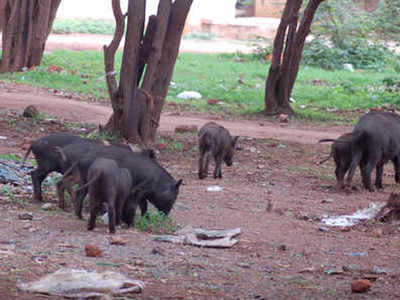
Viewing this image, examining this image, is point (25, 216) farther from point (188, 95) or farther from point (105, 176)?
point (188, 95)

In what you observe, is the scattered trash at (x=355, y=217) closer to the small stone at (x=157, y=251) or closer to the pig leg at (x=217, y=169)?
the pig leg at (x=217, y=169)

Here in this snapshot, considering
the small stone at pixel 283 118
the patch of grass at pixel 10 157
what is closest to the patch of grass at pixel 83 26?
the small stone at pixel 283 118

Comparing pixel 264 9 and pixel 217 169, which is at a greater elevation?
pixel 264 9

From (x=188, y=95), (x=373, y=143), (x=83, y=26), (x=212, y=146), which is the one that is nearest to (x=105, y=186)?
(x=212, y=146)

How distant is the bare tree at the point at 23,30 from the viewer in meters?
19.1

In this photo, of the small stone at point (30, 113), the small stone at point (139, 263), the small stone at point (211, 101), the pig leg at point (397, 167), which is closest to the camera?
the small stone at point (139, 263)

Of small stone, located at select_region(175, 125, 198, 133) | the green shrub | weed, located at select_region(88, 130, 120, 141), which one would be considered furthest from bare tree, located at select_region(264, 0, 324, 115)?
the green shrub

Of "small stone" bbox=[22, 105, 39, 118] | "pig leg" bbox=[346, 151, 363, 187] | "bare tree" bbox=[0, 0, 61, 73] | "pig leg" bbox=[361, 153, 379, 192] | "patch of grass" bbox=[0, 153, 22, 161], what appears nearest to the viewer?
"patch of grass" bbox=[0, 153, 22, 161]

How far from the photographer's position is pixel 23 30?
19531 mm

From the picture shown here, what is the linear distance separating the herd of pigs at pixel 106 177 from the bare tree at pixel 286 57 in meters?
8.79

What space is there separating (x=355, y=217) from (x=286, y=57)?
836cm

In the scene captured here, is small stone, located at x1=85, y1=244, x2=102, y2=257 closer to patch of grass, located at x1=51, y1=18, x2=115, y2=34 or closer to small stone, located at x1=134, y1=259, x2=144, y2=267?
small stone, located at x1=134, y1=259, x2=144, y2=267

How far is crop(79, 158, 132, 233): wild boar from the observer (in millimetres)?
6414

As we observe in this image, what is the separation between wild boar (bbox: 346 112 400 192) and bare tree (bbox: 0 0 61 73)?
1160 cm
